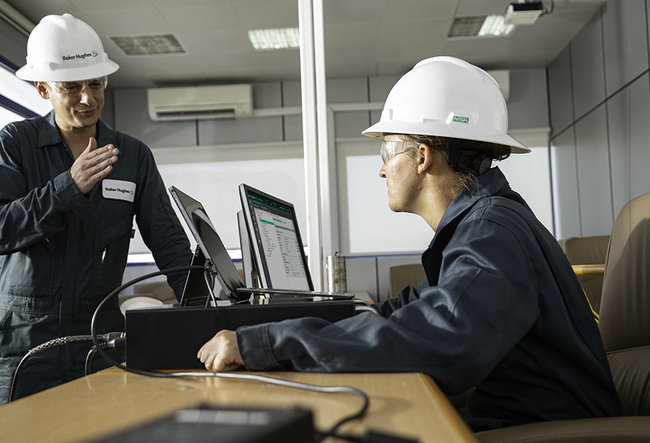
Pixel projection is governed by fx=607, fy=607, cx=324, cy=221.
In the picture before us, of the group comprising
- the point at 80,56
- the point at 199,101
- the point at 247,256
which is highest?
the point at 199,101

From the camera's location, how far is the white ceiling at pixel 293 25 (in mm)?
5137

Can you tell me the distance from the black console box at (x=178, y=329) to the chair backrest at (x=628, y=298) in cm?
80

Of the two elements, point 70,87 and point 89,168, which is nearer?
point 89,168

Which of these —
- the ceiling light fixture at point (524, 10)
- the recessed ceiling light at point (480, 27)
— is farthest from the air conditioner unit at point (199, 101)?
the ceiling light fixture at point (524, 10)

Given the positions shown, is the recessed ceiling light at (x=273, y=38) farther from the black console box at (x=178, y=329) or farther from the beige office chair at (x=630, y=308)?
the black console box at (x=178, y=329)

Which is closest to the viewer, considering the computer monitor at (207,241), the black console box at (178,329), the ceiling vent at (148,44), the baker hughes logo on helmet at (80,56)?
the black console box at (178,329)

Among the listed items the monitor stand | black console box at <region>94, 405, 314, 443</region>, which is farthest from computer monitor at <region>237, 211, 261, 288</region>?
black console box at <region>94, 405, 314, 443</region>

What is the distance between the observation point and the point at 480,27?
5.79m

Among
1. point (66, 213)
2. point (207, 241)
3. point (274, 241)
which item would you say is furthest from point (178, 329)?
point (66, 213)

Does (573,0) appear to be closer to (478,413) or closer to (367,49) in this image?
(367,49)

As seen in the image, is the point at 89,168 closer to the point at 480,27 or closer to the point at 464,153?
the point at 464,153

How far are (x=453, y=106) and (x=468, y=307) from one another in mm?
597

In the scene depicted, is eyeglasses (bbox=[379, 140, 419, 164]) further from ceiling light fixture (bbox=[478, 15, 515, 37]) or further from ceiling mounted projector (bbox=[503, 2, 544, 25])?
ceiling light fixture (bbox=[478, 15, 515, 37])

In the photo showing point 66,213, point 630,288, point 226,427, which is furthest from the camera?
point 66,213
